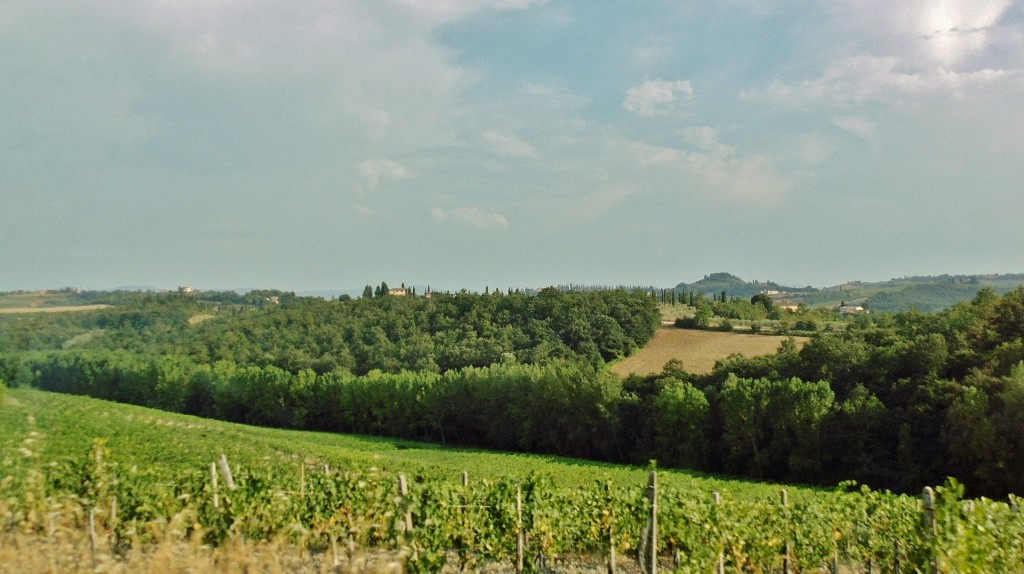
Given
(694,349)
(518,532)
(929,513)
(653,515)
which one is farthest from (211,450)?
(694,349)

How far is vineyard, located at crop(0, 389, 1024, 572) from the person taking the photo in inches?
251

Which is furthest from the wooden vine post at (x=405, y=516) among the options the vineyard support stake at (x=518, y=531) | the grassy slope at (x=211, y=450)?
the grassy slope at (x=211, y=450)

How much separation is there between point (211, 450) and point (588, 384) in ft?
87.5

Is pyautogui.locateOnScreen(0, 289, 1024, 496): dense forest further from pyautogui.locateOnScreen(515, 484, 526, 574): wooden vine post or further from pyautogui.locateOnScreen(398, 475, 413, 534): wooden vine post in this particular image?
pyautogui.locateOnScreen(515, 484, 526, 574): wooden vine post

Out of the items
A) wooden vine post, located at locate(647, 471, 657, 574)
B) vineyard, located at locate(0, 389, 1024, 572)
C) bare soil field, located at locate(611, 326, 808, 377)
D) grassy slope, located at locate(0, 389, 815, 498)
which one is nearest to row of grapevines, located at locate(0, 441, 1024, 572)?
vineyard, located at locate(0, 389, 1024, 572)

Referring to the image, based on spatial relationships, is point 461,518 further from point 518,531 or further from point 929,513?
point 929,513

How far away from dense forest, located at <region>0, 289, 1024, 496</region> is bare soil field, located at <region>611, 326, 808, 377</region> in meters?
2.55

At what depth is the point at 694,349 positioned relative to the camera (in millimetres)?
62844

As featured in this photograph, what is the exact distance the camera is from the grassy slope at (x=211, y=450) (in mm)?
9195

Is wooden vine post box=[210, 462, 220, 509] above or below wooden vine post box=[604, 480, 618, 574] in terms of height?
above

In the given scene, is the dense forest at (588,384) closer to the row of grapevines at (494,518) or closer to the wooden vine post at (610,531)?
the row of grapevines at (494,518)

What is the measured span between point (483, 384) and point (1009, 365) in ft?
108

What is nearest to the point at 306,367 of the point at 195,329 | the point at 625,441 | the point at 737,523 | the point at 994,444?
the point at 195,329

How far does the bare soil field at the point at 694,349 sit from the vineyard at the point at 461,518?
4231 cm
